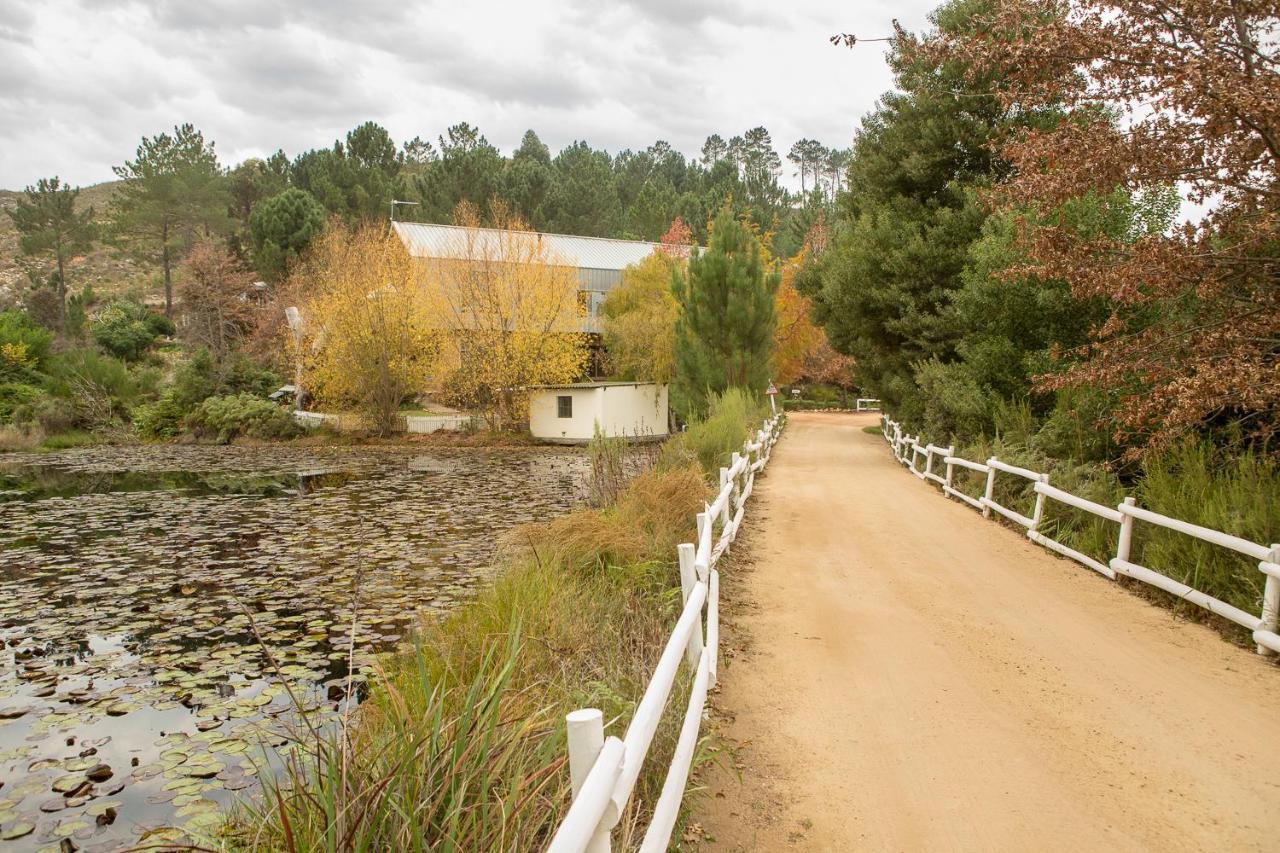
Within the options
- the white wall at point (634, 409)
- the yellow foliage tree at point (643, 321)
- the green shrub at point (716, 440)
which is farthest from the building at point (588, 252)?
the green shrub at point (716, 440)

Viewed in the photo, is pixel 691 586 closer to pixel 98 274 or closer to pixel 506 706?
pixel 506 706

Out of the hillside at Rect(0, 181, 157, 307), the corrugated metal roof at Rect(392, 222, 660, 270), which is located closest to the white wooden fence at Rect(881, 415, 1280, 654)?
the corrugated metal roof at Rect(392, 222, 660, 270)

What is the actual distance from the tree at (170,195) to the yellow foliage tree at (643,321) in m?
30.6

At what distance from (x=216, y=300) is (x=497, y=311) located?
18123 millimetres

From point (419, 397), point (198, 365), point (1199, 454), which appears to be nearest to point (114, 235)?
point (198, 365)

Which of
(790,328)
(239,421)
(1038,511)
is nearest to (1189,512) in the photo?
(1038,511)

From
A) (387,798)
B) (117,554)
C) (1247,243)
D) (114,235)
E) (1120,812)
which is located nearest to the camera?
(387,798)

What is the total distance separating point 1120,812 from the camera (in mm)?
3850

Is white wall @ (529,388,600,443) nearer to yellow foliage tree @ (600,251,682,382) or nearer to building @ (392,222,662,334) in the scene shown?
yellow foliage tree @ (600,251,682,382)

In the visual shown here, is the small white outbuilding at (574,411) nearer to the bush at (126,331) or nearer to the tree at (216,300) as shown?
the tree at (216,300)

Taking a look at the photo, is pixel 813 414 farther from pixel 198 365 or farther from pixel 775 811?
pixel 775 811

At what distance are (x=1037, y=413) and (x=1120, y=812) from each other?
13266 mm

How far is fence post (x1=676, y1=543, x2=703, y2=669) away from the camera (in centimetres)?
496

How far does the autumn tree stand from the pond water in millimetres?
7502
